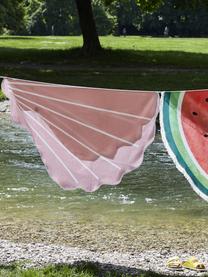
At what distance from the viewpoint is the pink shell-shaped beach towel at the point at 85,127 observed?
643 centimetres

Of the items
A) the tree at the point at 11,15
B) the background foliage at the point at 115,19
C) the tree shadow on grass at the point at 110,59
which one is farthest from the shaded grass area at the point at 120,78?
the background foliage at the point at 115,19

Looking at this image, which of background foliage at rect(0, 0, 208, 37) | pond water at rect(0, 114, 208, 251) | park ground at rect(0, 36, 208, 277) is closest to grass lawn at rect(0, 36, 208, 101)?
park ground at rect(0, 36, 208, 277)

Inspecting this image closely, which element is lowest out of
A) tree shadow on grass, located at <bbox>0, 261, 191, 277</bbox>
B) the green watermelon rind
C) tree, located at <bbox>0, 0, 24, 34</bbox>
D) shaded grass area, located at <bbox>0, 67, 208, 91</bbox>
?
tree, located at <bbox>0, 0, 24, 34</bbox>

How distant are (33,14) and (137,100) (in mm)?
91093

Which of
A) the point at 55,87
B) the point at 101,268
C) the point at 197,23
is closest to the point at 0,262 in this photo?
the point at 101,268

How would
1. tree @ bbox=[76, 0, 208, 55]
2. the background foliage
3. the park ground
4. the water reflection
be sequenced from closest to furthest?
the water reflection → the park ground → tree @ bbox=[76, 0, 208, 55] → the background foliage

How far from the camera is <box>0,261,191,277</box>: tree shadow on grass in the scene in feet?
21.0

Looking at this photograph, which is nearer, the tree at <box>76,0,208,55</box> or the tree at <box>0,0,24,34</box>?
the tree at <box>76,0,208,55</box>

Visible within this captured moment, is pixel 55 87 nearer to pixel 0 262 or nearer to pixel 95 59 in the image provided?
pixel 0 262

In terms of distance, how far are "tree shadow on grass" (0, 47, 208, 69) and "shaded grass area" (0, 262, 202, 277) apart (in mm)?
22306

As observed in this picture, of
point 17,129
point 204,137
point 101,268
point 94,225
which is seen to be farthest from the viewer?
point 17,129

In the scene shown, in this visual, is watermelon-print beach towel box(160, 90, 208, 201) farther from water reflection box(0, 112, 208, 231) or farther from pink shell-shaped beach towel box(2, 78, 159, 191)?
water reflection box(0, 112, 208, 231)

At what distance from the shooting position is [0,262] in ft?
22.9

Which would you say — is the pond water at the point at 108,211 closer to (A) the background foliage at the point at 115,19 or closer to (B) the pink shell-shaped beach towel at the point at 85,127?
(B) the pink shell-shaped beach towel at the point at 85,127
